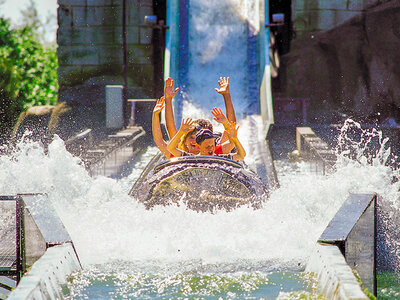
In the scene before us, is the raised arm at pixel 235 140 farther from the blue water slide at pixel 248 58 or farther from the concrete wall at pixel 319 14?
the concrete wall at pixel 319 14

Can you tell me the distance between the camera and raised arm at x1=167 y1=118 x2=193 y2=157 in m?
5.09

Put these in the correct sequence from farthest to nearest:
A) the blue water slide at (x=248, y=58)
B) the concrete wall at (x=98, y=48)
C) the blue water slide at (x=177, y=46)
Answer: the concrete wall at (x=98, y=48)
the blue water slide at (x=177, y=46)
the blue water slide at (x=248, y=58)

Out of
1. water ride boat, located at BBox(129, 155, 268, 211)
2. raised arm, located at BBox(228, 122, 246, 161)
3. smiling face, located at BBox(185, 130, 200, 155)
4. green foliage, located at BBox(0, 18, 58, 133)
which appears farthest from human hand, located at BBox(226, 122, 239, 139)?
green foliage, located at BBox(0, 18, 58, 133)

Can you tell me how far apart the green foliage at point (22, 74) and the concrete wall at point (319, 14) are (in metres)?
9.21

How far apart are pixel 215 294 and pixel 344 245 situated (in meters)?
0.76

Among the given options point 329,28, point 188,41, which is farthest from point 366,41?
point 188,41

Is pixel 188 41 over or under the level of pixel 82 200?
over

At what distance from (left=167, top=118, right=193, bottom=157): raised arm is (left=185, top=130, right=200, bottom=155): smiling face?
17 centimetres

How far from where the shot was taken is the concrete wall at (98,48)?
12891 mm

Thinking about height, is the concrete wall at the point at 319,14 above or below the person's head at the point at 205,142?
above

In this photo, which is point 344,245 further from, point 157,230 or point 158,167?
point 158,167

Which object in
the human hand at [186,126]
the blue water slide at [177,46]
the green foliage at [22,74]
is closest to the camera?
the human hand at [186,126]

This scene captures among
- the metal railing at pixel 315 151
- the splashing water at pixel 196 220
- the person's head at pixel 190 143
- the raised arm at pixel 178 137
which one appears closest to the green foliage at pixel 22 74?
the metal railing at pixel 315 151

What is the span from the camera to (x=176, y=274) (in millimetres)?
3279
